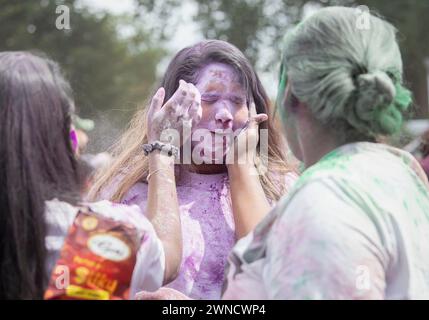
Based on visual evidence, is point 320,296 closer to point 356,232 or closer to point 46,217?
point 356,232

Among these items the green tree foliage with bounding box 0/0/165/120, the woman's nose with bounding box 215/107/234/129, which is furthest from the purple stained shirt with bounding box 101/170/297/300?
the green tree foliage with bounding box 0/0/165/120

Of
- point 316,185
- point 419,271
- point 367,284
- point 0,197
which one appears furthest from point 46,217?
point 419,271

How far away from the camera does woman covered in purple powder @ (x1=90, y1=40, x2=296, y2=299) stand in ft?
7.61

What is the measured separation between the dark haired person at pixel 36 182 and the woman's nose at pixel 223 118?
0.76 m

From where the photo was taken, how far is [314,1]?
49.5 ft

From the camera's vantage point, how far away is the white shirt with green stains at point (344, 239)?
1.52 meters

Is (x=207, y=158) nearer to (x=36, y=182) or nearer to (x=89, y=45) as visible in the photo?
(x=36, y=182)

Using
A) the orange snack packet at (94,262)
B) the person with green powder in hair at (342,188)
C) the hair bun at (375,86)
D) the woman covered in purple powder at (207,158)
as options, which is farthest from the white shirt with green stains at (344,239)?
the woman covered in purple powder at (207,158)

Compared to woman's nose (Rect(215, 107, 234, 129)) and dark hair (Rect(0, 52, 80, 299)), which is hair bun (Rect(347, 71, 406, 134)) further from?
woman's nose (Rect(215, 107, 234, 129))

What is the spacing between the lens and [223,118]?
2.51 meters

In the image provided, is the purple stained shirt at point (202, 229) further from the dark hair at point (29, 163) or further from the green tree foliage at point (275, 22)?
the green tree foliage at point (275, 22)

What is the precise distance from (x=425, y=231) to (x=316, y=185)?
0.96 ft

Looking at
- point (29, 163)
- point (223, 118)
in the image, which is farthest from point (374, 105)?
point (223, 118)

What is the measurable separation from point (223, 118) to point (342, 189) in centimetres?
98
